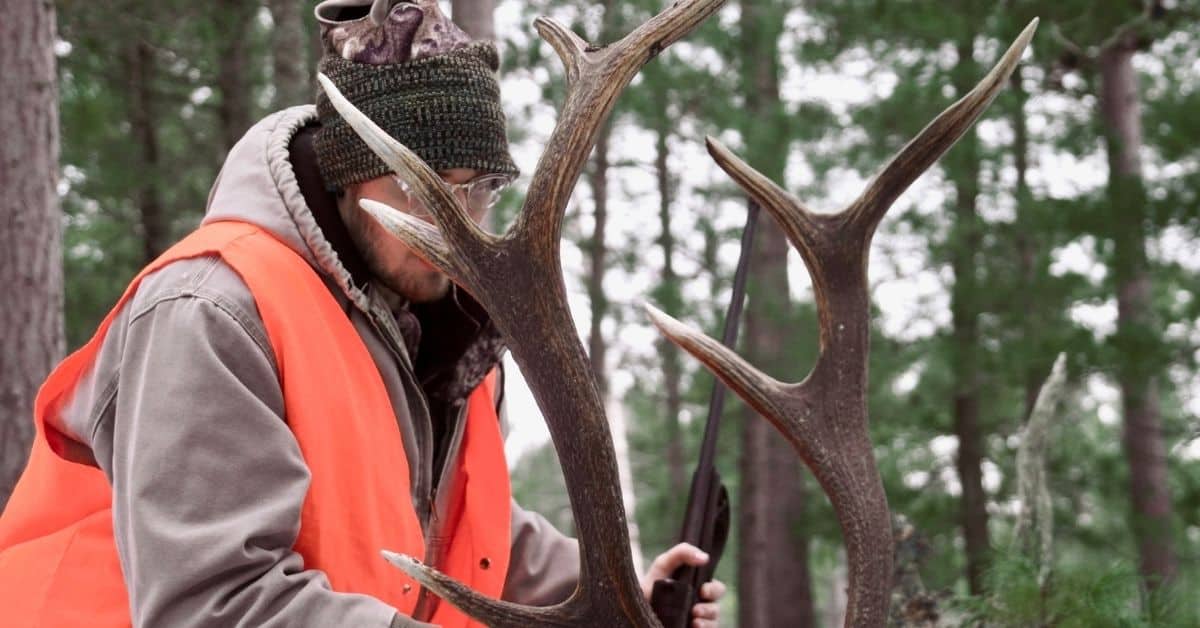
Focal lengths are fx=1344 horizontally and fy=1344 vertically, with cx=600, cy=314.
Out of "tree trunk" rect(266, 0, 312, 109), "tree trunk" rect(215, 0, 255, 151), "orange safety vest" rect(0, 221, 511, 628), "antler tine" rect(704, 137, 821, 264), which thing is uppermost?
"tree trunk" rect(215, 0, 255, 151)

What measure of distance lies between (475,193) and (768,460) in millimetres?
11765

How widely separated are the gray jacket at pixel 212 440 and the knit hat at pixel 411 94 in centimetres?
13

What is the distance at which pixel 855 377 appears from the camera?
91.3 inches

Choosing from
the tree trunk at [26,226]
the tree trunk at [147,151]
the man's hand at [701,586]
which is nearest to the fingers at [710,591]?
the man's hand at [701,586]

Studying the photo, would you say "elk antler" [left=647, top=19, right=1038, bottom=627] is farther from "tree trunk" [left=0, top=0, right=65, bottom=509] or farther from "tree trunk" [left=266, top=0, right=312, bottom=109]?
"tree trunk" [left=266, top=0, right=312, bottom=109]

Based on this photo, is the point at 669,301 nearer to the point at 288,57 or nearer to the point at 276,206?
the point at 288,57

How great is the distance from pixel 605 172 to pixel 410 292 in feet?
45.5

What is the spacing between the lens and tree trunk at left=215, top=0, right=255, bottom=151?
9836 millimetres

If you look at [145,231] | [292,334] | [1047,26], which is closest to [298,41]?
[145,231]

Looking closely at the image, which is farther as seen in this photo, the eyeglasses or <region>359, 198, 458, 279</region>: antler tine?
the eyeglasses

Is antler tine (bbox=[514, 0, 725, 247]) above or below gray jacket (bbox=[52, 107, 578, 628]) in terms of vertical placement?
above

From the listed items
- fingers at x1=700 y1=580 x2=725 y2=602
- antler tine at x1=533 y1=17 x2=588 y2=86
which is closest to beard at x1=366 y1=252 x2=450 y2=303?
antler tine at x1=533 y1=17 x2=588 y2=86

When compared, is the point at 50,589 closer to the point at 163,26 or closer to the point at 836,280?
the point at 836,280

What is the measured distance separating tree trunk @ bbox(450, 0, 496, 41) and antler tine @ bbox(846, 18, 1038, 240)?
4.13 meters
